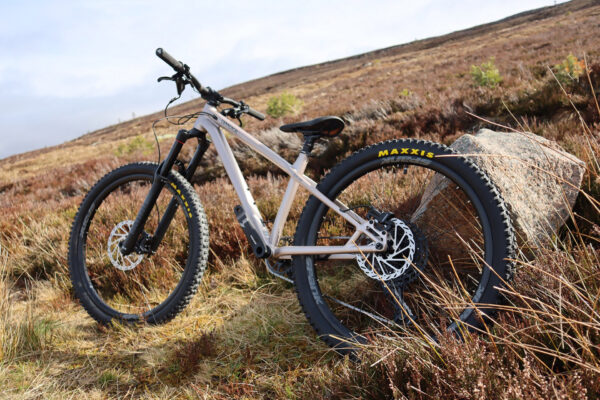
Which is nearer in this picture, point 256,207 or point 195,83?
point 256,207

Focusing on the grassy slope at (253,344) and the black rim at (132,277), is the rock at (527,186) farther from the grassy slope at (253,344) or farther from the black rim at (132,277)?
the black rim at (132,277)

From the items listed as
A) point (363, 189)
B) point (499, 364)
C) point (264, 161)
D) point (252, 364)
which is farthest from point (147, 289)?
point (264, 161)

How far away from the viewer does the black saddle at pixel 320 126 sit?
2615mm

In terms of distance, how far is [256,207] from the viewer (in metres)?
2.94

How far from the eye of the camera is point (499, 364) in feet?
5.10

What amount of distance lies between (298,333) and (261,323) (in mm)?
331

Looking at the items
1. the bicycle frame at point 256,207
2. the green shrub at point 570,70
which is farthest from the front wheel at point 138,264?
the green shrub at point 570,70

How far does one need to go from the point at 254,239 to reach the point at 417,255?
1.15 meters

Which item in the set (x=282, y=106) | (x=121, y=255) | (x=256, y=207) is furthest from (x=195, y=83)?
(x=282, y=106)

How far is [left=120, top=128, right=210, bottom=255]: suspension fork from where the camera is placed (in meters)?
3.28

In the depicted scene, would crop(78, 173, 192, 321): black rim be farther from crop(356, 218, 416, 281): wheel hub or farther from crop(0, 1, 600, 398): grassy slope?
crop(356, 218, 416, 281): wheel hub

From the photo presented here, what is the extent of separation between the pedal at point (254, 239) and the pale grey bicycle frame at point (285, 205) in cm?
3

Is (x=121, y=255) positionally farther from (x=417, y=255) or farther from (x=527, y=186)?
(x=527, y=186)

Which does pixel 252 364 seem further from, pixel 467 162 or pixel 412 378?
pixel 467 162
